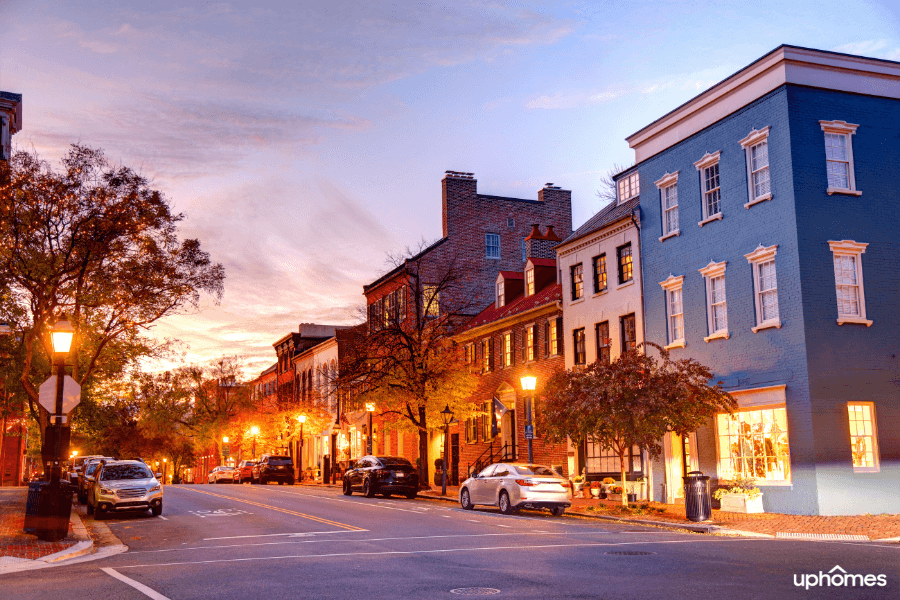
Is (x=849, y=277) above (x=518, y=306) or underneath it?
underneath

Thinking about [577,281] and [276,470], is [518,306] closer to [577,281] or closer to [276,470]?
[577,281]

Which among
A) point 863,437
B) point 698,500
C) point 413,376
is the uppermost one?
point 413,376

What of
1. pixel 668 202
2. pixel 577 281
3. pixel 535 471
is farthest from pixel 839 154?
pixel 577 281

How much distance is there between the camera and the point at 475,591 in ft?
33.9

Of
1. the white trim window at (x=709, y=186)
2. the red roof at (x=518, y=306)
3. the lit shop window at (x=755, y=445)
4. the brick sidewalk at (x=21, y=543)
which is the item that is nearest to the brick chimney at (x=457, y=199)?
the red roof at (x=518, y=306)

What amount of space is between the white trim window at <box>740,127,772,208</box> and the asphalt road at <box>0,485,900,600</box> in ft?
34.1

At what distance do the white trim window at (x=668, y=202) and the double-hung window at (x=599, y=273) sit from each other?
13.8 feet

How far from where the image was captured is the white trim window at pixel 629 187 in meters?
34.0

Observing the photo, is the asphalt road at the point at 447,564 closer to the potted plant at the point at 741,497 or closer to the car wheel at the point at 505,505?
the car wheel at the point at 505,505

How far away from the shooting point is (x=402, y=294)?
52375 millimetres

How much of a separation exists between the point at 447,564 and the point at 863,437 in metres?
14.8

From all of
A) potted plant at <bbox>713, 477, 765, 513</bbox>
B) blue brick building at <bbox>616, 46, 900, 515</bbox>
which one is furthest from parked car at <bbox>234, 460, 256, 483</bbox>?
potted plant at <bbox>713, 477, 765, 513</bbox>

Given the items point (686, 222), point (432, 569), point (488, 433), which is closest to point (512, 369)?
point (488, 433)

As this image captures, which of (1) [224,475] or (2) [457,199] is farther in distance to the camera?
(1) [224,475]
